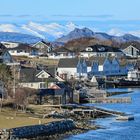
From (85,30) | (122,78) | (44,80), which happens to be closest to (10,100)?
(44,80)

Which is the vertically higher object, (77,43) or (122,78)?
(77,43)

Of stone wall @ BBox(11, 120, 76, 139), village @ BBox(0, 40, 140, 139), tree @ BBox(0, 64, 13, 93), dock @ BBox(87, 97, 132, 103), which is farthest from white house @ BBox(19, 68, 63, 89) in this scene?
stone wall @ BBox(11, 120, 76, 139)

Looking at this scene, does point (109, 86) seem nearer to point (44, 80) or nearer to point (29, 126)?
point (44, 80)

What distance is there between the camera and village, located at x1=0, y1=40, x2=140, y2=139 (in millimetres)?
34562

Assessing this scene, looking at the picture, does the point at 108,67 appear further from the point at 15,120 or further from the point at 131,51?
the point at 15,120

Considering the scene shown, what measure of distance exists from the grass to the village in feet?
0.14

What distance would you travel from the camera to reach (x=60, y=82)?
46.0 m

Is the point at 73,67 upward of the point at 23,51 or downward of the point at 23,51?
downward

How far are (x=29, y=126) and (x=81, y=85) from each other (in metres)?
27.0

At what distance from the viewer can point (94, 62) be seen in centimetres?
6550

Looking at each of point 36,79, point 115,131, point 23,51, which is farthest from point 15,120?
point 23,51

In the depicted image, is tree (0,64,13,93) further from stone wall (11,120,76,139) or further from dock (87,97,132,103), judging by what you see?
stone wall (11,120,76,139)

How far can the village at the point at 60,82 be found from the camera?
34562 millimetres

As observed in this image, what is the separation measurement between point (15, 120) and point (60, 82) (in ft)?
55.0
